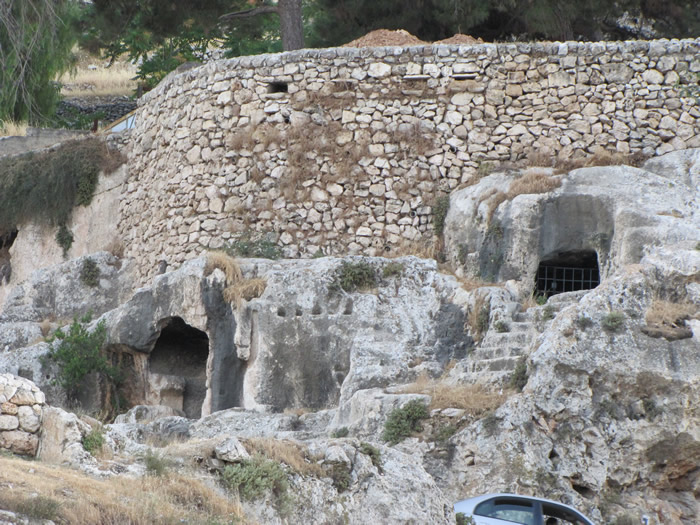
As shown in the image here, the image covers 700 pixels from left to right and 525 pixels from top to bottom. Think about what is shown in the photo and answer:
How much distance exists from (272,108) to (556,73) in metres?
4.88

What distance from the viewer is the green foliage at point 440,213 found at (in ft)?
70.1

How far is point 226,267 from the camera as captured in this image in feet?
63.4

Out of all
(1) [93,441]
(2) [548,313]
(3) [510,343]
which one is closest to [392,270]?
(3) [510,343]

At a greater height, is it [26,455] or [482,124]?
[482,124]

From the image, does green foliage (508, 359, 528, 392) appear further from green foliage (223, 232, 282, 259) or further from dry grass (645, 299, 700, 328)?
green foliage (223, 232, 282, 259)

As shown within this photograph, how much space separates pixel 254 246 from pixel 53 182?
6.07m

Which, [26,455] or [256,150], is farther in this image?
[256,150]

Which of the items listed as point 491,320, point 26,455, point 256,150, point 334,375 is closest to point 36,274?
point 256,150

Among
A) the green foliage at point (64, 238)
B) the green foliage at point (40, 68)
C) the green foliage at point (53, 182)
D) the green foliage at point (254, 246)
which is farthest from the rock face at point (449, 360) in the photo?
the green foliage at point (40, 68)

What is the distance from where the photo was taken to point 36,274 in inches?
940

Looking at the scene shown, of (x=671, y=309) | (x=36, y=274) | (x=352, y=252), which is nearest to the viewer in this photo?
(x=671, y=309)

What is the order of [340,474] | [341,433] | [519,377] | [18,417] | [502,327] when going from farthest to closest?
[502,327] → [341,433] → [519,377] → [18,417] → [340,474]

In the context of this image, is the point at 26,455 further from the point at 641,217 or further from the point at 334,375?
the point at 641,217

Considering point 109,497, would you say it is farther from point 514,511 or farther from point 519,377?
point 519,377
